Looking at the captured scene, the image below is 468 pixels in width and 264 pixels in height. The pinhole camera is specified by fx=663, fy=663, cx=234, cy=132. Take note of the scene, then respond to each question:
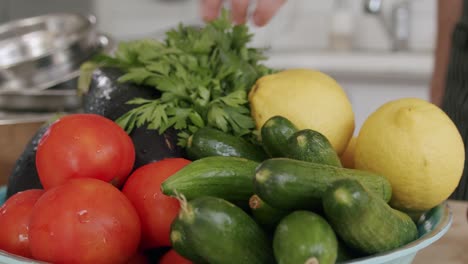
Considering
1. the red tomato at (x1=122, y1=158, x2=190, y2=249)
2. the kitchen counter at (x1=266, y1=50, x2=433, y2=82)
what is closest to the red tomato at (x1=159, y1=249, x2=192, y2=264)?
the red tomato at (x1=122, y1=158, x2=190, y2=249)

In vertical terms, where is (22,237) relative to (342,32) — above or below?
above

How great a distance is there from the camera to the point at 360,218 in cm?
45

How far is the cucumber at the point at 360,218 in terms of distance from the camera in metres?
0.44

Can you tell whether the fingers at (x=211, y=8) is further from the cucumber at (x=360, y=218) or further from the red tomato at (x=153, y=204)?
the cucumber at (x=360, y=218)

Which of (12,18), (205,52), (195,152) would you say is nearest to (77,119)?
(195,152)

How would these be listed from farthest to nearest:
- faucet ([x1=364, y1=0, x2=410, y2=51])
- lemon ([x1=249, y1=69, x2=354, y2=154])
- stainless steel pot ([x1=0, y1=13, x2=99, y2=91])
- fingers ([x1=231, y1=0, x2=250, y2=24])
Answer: faucet ([x1=364, y1=0, x2=410, y2=51])
stainless steel pot ([x1=0, y1=13, x2=99, y2=91])
fingers ([x1=231, y1=0, x2=250, y2=24])
lemon ([x1=249, y1=69, x2=354, y2=154])

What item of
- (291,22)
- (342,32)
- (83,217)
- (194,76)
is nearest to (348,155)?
(194,76)

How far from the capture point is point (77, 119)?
1.92 ft

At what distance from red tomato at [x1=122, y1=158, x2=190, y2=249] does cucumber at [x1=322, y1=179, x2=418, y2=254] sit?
143 mm

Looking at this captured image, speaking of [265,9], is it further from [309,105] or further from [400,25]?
[400,25]

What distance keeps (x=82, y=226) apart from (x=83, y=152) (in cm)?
8

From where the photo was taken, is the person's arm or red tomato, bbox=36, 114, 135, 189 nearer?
red tomato, bbox=36, 114, 135, 189

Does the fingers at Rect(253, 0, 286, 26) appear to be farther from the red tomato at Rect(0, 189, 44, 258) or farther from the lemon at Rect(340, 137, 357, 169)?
the red tomato at Rect(0, 189, 44, 258)

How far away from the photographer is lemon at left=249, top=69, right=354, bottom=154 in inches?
25.8
